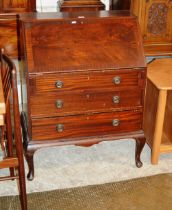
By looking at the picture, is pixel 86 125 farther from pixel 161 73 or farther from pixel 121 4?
pixel 121 4

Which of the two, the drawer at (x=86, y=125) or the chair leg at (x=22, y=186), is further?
the drawer at (x=86, y=125)

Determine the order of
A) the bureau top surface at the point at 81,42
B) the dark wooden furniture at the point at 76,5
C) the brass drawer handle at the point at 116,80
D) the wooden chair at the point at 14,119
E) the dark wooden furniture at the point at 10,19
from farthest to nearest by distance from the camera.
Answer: the dark wooden furniture at the point at 10,19
the dark wooden furniture at the point at 76,5
the brass drawer handle at the point at 116,80
the bureau top surface at the point at 81,42
the wooden chair at the point at 14,119

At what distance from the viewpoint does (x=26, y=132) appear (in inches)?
104

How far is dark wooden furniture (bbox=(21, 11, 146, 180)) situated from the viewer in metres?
2.38

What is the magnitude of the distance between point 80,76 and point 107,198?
2.90 ft

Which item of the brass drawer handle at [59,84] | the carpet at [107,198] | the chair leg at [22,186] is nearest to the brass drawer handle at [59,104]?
the brass drawer handle at [59,84]

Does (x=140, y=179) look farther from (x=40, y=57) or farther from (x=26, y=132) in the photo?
(x=40, y=57)

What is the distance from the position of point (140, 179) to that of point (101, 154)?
447 mm

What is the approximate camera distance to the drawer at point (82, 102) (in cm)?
244

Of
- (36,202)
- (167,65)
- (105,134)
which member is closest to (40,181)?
(36,202)

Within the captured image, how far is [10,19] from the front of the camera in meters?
3.77

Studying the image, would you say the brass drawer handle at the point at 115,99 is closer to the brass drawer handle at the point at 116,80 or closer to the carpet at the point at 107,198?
the brass drawer handle at the point at 116,80

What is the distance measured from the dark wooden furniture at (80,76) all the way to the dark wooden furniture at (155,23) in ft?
2.54

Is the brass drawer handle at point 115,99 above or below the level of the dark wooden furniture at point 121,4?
below
